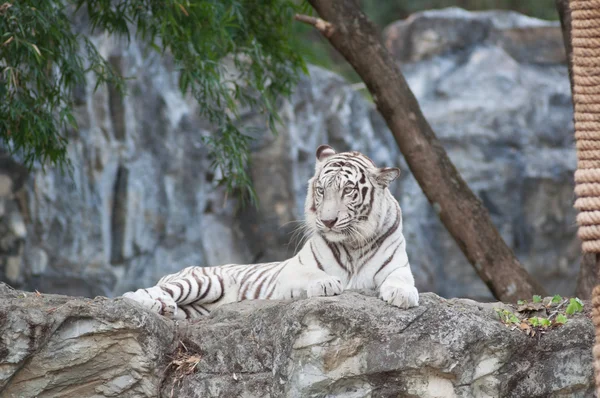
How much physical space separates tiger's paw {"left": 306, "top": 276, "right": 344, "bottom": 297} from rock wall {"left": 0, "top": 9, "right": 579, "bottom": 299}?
5.20 metres

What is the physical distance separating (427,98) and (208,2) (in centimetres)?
694

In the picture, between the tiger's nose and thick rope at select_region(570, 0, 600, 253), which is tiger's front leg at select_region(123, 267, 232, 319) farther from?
thick rope at select_region(570, 0, 600, 253)

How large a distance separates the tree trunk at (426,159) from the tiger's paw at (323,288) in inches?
79.4

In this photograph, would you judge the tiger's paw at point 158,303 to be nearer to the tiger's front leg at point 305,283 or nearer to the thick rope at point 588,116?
the tiger's front leg at point 305,283

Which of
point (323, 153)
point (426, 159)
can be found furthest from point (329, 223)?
point (426, 159)

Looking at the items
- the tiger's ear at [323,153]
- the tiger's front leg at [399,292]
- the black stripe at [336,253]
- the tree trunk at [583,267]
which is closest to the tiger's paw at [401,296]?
the tiger's front leg at [399,292]

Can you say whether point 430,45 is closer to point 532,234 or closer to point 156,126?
point 532,234

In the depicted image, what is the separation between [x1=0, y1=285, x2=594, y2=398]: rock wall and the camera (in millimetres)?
3334

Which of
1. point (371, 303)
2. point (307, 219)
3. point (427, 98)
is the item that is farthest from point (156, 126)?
point (371, 303)

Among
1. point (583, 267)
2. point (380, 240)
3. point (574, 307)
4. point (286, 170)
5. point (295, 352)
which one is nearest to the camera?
point (295, 352)

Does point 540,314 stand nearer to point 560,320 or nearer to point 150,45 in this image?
point 560,320

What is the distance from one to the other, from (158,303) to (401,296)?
1.29 metres

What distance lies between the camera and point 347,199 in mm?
4062

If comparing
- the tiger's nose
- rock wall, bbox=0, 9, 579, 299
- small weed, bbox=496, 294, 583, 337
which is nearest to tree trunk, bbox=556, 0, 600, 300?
small weed, bbox=496, 294, 583, 337
